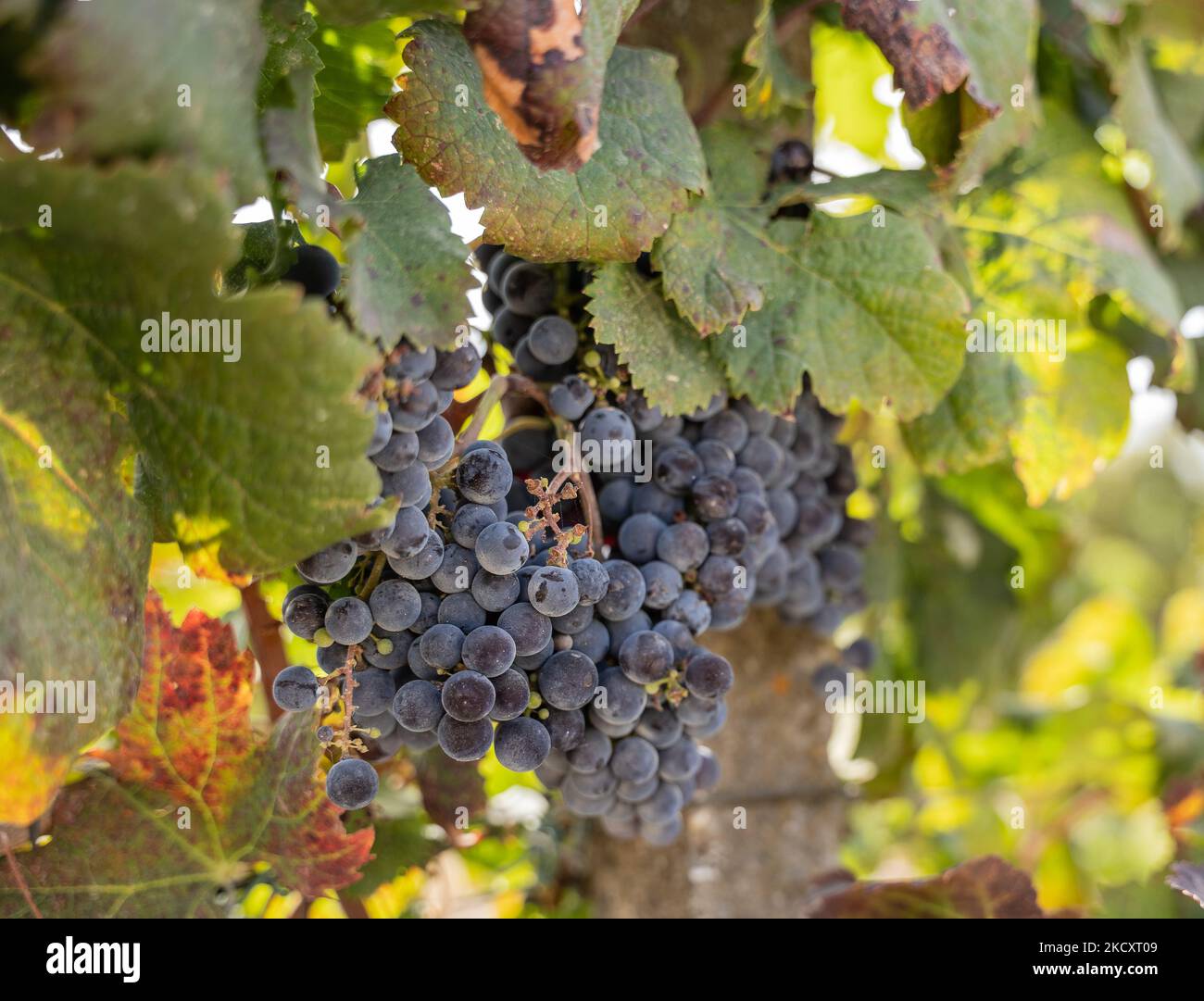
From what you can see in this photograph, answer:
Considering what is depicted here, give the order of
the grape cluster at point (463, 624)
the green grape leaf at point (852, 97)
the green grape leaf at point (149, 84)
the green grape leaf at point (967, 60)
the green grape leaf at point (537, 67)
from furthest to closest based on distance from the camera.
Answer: the green grape leaf at point (852, 97), the green grape leaf at point (967, 60), the grape cluster at point (463, 624), the green grape leaf at point (537, 67), the green grape leaf at point (149, 84)

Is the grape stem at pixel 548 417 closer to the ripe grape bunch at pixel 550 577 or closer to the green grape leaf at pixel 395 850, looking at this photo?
the ripe grape bunch at pixel 550 577

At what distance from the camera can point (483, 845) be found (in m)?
1.43

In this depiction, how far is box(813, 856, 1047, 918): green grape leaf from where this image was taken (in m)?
1.05

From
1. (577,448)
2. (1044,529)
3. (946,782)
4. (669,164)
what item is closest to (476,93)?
(669,164)

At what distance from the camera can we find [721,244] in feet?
3.04

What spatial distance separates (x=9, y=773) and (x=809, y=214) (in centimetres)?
84

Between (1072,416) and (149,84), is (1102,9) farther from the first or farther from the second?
(149,84)

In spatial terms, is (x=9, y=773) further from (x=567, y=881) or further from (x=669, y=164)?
(x=567, y=881)

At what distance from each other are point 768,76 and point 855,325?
0.27 m

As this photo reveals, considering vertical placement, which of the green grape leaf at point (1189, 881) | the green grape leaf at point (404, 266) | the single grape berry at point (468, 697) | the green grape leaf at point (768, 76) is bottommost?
the green grape leaf at point (1189, 881)

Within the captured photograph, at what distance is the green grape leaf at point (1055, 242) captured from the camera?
112 cm

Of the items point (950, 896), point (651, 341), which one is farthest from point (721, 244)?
point (950, 896)

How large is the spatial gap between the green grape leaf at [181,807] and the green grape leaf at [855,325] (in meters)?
0.56

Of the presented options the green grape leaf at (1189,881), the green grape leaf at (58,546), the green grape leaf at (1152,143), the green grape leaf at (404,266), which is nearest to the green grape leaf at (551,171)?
the green grape leaf at (404,266)
